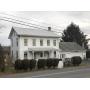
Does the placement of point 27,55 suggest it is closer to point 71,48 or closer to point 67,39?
point 71,48

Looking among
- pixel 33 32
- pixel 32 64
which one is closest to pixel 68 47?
pixel 33 32

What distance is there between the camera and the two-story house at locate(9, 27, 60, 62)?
37.4 meters

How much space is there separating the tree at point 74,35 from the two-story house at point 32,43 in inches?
544

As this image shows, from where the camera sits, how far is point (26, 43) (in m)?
38.1

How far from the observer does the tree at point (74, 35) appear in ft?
184

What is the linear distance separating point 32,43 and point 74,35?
21718 millimetres

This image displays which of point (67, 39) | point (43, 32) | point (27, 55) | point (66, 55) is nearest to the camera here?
point (27, 55)

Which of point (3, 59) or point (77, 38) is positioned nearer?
point (3, 59)

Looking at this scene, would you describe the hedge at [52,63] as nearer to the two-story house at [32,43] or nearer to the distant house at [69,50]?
the two-story house at [32,43]

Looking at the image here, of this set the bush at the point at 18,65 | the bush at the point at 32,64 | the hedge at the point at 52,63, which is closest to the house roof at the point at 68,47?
the hedge at the point at 52,63

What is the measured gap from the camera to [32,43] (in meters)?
38.9

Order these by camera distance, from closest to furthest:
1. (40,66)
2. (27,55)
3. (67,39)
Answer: (40,66) < (27,55) < (67,39)

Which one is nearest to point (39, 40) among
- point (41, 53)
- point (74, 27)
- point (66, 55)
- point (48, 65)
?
point (41, 53)

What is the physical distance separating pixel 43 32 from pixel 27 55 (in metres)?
6.13
